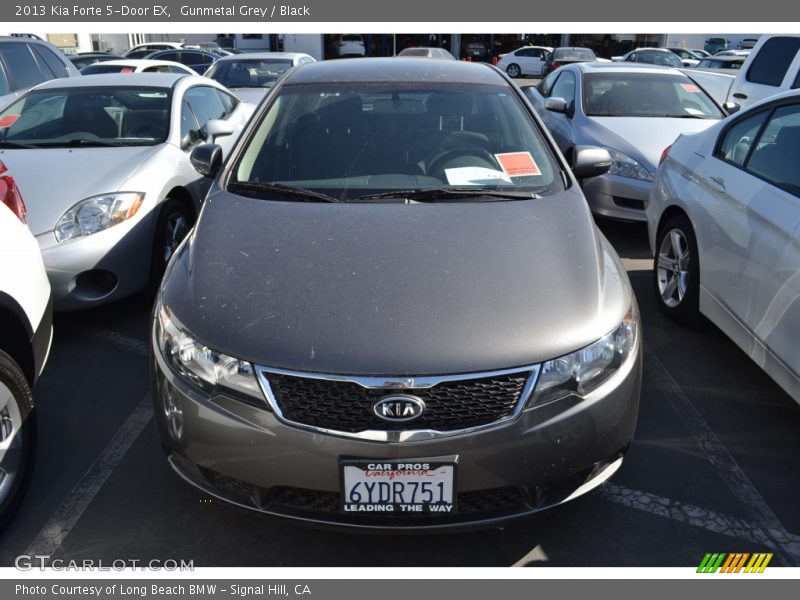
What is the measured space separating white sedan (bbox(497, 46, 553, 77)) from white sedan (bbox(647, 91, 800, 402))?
1054 inches

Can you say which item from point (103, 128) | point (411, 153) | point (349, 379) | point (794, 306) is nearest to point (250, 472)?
point (349, 379)

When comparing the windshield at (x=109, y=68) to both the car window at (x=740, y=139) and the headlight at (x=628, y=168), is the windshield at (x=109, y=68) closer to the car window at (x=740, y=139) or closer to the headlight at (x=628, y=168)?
the headlight at (x=628, y=168)

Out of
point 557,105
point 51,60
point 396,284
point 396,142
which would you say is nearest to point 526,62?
point 557,105

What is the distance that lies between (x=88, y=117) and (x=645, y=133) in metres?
4.86

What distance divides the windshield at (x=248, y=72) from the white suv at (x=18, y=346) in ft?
28.3

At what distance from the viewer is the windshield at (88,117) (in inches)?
204

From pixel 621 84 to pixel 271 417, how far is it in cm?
665

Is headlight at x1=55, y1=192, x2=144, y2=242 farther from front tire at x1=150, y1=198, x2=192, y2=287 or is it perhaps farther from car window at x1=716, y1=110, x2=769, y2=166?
car window at x1=716, y1=110, x2=769, y2=166

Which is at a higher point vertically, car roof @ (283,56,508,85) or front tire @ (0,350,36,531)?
car roof @ (283,56,508,85)

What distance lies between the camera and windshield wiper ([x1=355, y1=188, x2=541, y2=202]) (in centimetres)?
315

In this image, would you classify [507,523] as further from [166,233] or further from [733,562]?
[166,233]

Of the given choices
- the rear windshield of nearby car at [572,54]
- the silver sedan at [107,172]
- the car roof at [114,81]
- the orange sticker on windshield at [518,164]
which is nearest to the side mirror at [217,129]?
the silver sedan at [107,172]

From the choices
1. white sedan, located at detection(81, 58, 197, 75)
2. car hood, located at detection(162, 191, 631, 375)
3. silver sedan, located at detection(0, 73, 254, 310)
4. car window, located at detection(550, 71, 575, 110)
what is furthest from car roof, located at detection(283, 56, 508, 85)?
white sedan, located at detection(81, 58, 197, 75)

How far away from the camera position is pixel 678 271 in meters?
4.47
